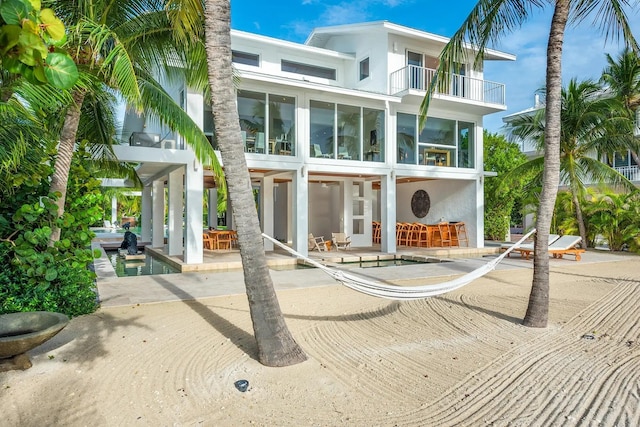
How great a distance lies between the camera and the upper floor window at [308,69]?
1491 centimetres

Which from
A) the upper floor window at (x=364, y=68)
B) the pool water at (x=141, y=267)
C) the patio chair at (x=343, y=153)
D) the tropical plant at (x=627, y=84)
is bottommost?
the pool water at (x=141, y=267)

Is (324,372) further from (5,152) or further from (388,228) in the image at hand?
(388,228)

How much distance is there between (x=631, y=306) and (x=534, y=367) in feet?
11.5

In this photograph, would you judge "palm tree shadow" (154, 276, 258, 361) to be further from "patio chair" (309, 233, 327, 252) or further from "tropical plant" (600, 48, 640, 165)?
"tropical plant" (600, 48, 640, 165)

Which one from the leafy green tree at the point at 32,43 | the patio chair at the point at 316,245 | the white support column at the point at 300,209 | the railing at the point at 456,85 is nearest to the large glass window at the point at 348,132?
the white support column at the point at 300,209

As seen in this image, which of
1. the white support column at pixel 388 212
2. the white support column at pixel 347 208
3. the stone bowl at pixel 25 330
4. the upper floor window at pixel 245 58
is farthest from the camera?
the white support column at pixel 347 208

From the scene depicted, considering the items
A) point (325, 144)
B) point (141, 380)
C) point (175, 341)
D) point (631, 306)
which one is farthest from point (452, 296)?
point (325, 144)

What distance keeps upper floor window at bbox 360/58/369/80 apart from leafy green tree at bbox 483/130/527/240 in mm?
6893

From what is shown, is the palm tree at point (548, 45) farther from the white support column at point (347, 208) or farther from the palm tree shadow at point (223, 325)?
the white support column at point (347, 208)

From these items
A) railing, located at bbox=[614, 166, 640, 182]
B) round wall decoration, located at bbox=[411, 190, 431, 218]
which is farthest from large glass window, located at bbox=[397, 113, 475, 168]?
railing, located at bbox=[614, 166, 640, 182]

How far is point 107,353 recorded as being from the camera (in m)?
4.20

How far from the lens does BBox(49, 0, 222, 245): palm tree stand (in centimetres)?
482

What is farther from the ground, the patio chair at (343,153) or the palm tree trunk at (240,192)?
the patio chair at (343,153)

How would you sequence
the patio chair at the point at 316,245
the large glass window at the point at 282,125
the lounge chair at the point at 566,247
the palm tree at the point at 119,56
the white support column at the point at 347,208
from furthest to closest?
1. the white support column at the point at 347,208
2. the patio chair at the point at 316,245
3. the large glass window at the point at 282,125
4. the lounge chair at the point at 566,247
5. the palm tree at the point at 119,56
